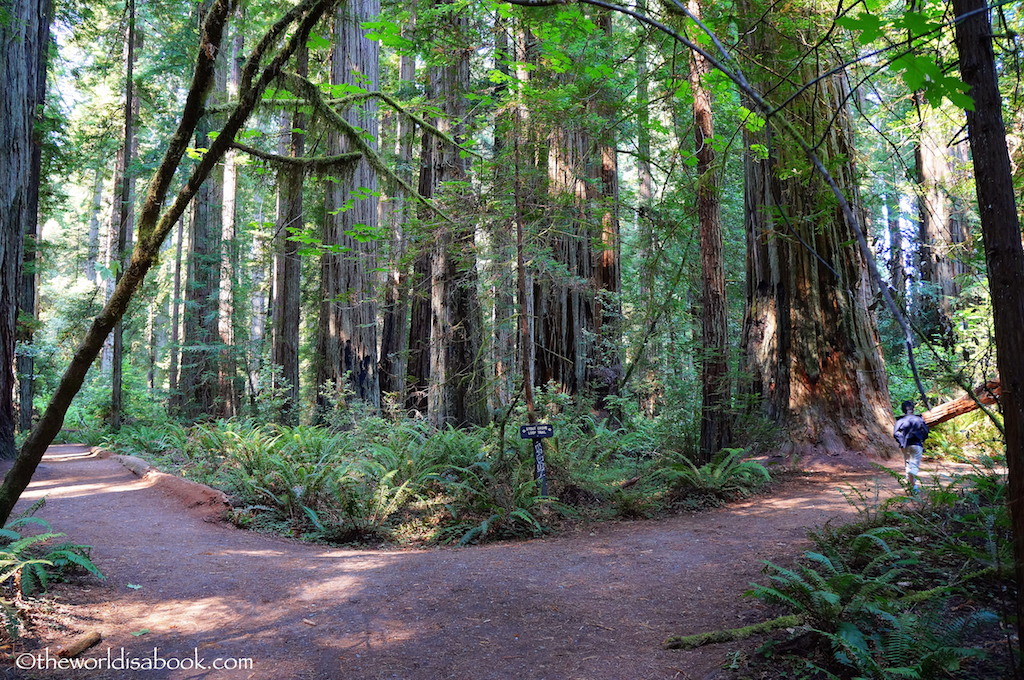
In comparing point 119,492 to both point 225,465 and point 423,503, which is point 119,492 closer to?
point 225,465

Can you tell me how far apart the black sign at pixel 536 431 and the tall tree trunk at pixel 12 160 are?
7766mm

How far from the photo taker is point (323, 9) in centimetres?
408

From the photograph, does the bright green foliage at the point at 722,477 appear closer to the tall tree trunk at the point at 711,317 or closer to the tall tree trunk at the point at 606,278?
the tall tree trunk at the point at 711,317

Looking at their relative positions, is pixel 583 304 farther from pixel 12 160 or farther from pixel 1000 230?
pixel 1000 230

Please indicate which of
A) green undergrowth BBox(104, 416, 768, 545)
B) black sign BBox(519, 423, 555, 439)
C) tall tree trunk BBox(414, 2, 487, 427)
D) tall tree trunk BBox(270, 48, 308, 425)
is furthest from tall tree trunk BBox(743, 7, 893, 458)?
tall tree trunk BBox(270, 48, 308, 425)

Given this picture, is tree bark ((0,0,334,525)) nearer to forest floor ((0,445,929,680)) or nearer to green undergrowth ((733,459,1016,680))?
forest floor ((0,445,929,680))

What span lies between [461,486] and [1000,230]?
240 inches

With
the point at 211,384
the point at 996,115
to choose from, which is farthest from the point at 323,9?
the point at 211,384

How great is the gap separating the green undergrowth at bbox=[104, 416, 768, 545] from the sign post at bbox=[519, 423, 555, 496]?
0.42ft

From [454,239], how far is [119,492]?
6048mm

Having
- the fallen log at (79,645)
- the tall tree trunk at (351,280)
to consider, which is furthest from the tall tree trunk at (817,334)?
the fallen log at (79,645)

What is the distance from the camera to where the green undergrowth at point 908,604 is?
123 inches

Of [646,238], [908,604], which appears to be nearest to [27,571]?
[908,604]

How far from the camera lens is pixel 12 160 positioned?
28.7 feet
